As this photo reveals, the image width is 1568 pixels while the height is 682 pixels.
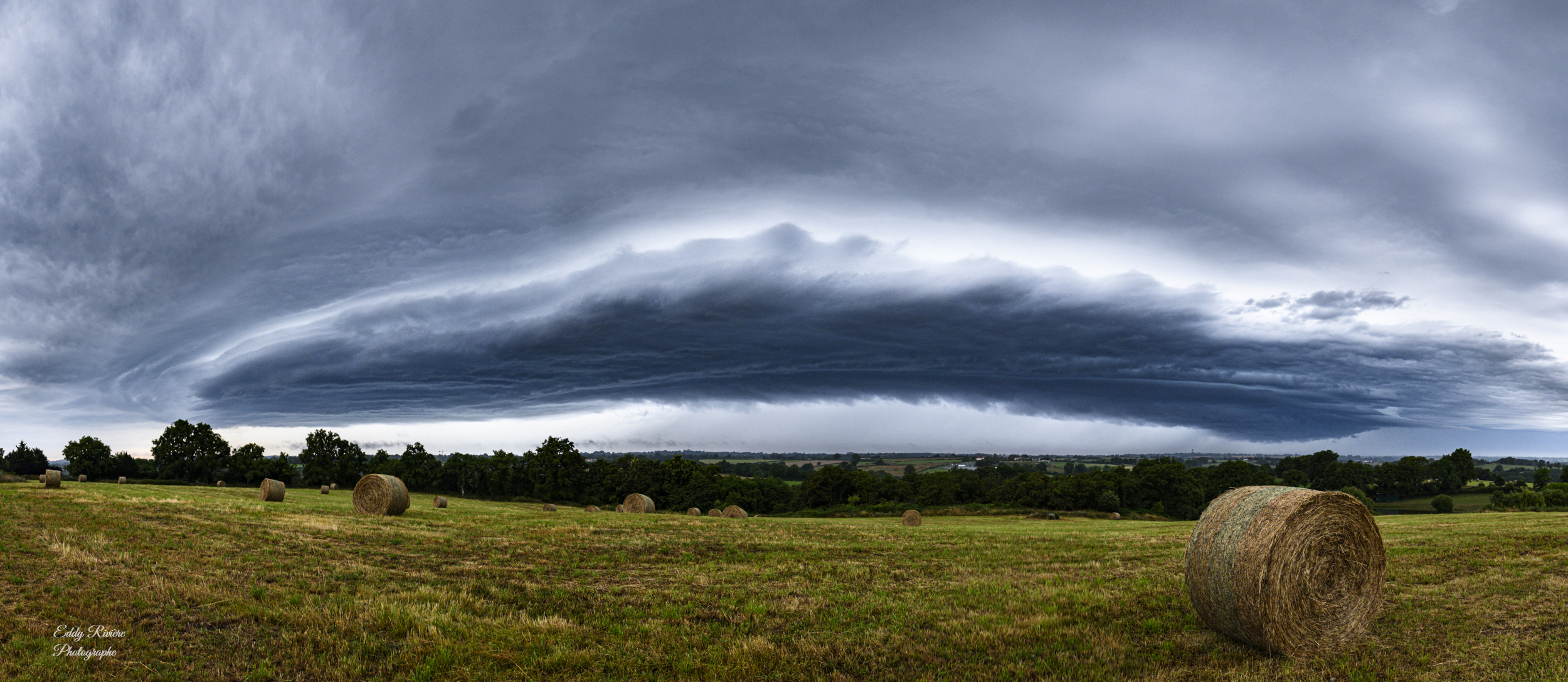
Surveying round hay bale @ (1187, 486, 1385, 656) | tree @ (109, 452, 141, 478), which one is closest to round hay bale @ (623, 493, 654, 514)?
round hay bale @ (1187, 486, 1385, 656)

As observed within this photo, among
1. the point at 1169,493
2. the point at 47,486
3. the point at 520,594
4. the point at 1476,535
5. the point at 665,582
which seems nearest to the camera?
the point at 520,594

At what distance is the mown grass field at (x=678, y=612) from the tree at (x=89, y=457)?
244 ft

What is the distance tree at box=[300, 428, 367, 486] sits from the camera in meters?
77.2

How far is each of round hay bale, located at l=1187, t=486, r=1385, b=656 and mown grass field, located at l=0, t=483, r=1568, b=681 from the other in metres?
0.41

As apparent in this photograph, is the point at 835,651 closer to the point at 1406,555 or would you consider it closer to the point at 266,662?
the point at 266,662

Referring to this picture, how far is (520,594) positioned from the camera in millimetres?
10781

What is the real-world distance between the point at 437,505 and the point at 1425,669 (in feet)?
135

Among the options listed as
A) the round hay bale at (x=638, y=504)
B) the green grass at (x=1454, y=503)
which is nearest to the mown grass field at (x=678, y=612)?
the round hay bale at (x=638, y=504)

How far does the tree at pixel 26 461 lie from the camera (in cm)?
7888

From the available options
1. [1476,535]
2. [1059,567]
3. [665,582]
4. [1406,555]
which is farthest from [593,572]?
[1476,535]

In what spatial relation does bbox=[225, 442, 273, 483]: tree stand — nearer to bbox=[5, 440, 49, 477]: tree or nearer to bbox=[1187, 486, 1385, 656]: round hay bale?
bbox=[5, 440, 49, 477]: tree

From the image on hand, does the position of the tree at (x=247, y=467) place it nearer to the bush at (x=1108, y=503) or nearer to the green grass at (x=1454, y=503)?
the bush at (x=1108, y=503)

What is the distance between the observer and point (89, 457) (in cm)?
7175

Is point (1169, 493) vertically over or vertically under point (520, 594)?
under
